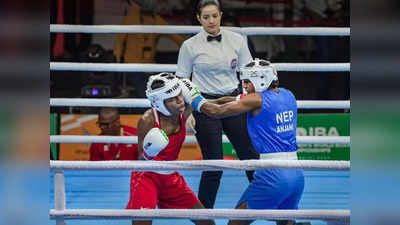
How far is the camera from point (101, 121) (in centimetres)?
549

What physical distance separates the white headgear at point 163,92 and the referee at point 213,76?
0.55 m

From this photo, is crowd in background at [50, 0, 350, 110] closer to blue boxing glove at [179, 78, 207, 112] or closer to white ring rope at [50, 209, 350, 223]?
blue boxing glove at [179, 78, 207, 112]

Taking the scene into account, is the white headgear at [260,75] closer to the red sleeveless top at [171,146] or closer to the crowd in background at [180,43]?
the red sleeveless top at [171,146]

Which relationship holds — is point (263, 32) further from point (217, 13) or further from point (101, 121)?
point (101, 121)

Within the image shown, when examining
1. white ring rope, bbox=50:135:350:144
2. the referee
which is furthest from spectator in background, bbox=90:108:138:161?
the referee

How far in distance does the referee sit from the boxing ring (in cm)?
48

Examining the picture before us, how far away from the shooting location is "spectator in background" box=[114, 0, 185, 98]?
6172mm

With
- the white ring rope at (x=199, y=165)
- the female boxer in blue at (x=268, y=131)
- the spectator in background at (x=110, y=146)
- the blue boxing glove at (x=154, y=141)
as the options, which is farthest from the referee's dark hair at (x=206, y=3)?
the spectator in background at (x=110, y=146)

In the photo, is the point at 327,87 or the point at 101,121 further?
the point at 327,87

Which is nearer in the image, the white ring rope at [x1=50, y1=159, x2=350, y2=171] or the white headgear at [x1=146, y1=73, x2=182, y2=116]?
the white ring rope at [x1=50, y1=159, x2=350, y2=171]

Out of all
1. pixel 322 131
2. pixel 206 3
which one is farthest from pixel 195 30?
pixel 322 131
